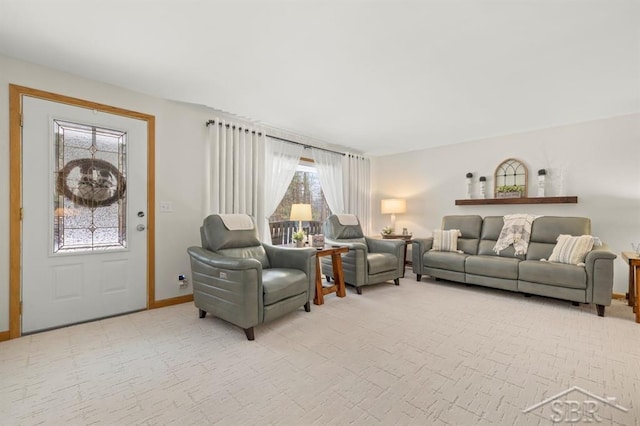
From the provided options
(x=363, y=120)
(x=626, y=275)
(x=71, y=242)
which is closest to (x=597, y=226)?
(x=626, y=275)

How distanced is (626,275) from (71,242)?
6122mm

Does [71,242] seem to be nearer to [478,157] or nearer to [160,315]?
[160,315]

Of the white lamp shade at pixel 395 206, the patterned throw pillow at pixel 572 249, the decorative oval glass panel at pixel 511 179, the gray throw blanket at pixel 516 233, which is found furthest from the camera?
the white lamp shade at pixel 395 206

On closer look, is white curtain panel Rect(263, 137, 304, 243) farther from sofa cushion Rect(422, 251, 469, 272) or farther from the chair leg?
sofa cushion Rect(422, 251, 469, 272)

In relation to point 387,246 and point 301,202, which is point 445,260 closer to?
point 387,246

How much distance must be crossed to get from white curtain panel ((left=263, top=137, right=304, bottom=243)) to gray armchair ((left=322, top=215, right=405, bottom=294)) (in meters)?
0.88

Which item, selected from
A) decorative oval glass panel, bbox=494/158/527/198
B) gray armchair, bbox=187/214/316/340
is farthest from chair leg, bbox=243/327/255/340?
decorative oval glass panel, bbox=494/158/527/198

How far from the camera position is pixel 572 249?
334 cm

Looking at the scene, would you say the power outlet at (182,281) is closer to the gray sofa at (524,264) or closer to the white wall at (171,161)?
the white wall at (171,161)

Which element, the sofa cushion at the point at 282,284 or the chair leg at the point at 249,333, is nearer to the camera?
the chair leg at the point at 249,333

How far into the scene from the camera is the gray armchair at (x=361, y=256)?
148 inches

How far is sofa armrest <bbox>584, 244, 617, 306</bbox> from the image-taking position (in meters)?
2.87

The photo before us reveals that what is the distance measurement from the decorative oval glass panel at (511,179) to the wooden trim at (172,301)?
4630mm

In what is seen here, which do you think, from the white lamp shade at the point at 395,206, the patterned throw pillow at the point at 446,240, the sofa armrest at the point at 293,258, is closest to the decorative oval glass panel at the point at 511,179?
the patterned throw pillow at the point at 446,240
